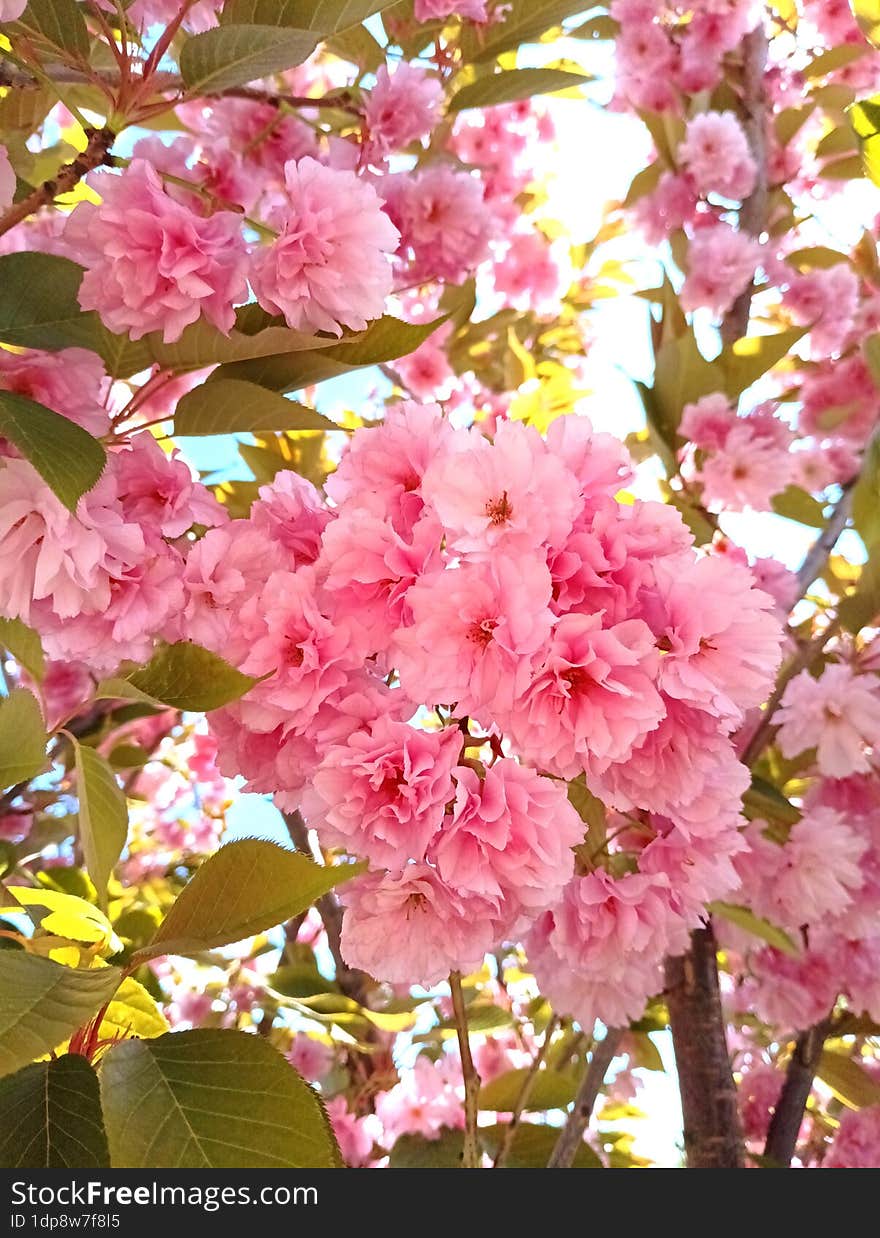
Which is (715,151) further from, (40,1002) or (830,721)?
(40,1002)

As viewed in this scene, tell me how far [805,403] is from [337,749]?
1648 mm

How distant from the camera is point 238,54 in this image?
2.38 feet

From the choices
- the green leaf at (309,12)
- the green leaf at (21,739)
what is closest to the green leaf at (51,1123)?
the green leaf at (21,739)

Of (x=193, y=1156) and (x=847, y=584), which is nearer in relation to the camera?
(x=193, y=1156)

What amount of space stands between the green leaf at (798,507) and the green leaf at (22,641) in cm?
128

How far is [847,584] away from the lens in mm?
1913

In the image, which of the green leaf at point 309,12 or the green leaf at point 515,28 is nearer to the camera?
the green leaf at point 309,12

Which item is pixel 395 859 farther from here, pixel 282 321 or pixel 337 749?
pixel 282 321

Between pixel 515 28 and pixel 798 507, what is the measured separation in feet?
2.90

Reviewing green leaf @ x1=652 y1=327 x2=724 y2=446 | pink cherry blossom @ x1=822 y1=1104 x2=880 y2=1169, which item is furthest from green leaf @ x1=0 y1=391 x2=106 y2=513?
pink cherry blossom @ x1=822 y1=1104 x2=880 y2=1169

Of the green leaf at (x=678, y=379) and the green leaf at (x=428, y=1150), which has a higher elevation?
the green leaf at (x=678, y=379)

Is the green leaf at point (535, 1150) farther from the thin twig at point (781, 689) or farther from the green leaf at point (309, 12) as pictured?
the green leaf at point (309, 12)

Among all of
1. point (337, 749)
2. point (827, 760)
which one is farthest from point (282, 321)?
A: point (827, 760)

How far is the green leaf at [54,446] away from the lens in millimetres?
592
